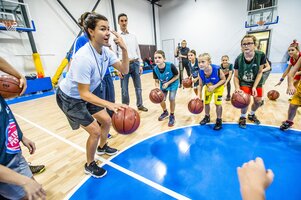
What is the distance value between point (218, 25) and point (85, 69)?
1691cm

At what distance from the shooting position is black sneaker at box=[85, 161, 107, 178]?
2.24 metres

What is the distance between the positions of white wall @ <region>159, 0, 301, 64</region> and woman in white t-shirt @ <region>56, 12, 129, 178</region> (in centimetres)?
1609

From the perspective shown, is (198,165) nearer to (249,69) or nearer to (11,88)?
(249,69)

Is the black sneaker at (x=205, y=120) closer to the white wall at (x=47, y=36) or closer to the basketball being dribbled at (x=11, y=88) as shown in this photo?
the basketball being dribbled at (x=11, y=88)

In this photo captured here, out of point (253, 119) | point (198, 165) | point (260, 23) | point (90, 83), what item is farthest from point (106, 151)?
point (260, 23)

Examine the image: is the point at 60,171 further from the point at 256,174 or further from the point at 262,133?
the point at 262,133

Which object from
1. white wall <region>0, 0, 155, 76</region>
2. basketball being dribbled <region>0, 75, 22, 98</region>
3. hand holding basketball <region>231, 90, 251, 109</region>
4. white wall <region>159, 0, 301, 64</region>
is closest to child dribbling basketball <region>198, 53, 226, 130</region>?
hand holding basketball <region>231, 90, 251, 109</region>

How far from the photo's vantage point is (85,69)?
173 cm

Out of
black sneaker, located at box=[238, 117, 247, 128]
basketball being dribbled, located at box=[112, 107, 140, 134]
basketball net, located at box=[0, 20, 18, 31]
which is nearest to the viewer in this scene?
basketball being dribbled, located at box=[112, 107, 140, 134]

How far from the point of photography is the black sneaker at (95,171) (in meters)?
2.24

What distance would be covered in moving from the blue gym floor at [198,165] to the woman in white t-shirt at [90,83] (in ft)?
1.14

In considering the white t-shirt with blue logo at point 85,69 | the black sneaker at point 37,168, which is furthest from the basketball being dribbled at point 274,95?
the black sneaker at point 37,168

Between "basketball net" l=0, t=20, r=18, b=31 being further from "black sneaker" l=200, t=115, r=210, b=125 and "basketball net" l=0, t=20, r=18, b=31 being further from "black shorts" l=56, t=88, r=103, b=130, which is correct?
"black sneaker" l=200, t=115, r=210, b=125

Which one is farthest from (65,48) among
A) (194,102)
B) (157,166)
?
(157,166)
